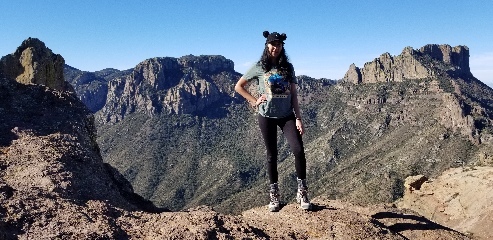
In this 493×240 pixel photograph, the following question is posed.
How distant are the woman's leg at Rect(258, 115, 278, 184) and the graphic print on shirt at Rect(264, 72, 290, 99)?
0.48 meters

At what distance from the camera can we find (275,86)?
22.8 ft

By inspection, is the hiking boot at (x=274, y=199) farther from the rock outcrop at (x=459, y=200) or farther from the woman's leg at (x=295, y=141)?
the rock outcrop at (x=459, y=200)

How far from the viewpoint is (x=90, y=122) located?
12.5 metres

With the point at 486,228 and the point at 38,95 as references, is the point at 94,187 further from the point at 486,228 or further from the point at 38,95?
the point at 486,228

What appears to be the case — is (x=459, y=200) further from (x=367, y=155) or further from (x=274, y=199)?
(x=367, y=155)

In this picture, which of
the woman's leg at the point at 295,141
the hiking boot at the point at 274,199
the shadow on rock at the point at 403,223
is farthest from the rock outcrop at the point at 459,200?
the woman's leg at the point at 295,141

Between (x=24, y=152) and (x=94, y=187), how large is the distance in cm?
184

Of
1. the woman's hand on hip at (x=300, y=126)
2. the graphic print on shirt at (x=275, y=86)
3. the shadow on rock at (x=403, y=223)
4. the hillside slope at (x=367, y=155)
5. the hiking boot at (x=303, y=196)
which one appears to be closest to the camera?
the graphic print on shirt at (x=275, y=86)

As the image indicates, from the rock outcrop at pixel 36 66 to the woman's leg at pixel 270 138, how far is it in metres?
23.6

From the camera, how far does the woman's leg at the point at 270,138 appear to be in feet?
23.8

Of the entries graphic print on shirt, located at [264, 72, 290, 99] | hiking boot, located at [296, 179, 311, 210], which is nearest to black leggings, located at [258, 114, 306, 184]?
hiking boot, located at [296, 179, 311, 210]

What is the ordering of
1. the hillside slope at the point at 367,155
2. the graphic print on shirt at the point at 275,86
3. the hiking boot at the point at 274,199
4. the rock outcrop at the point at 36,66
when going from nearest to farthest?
the graphic print on shirt at the point at 275,86 → the hiking boot at the point at 274,199 → the rock outcrop at the point at 36,66 → the hillside slope at the point at 367,155

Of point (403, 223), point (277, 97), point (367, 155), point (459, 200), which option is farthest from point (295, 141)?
point (367, 155)

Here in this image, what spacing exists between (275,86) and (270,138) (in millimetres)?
1004
